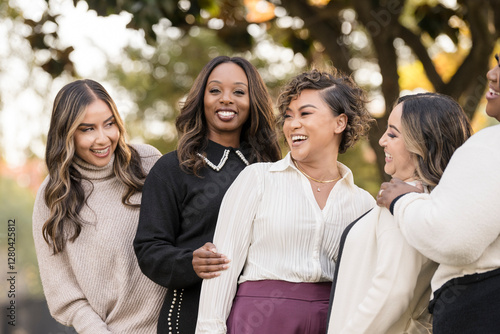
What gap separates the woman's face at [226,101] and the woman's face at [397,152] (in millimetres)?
1035

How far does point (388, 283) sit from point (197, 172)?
1305mm

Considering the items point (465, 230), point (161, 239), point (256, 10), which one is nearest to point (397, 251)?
point (465, 230)

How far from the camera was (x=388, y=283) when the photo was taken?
271 cm

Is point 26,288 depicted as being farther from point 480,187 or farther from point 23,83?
point 480,187

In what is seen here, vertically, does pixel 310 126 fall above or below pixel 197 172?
above

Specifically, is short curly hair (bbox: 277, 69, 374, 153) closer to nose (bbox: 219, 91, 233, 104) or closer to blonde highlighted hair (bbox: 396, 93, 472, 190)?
nose (bbox: 219, 91, 233, 104)

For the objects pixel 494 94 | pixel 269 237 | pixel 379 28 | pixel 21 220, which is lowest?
pixel 21 220

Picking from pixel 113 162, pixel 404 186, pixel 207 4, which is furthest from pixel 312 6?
pixel 404 186

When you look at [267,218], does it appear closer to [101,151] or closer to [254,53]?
[101,151]

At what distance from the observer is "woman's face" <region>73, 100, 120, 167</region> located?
3.84 meters

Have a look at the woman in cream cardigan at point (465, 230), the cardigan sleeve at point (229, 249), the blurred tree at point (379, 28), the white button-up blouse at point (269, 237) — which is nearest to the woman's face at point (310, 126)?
the white button-up blouse at point (269, 237)

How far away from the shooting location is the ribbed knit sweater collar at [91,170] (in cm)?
393

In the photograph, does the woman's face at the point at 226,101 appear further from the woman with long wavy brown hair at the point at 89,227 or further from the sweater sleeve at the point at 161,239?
the woman with long wavy brown hair at the point at 89,227

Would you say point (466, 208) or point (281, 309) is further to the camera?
point (281, 309)
